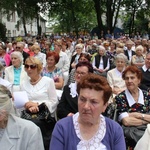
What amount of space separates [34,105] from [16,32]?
5511cm

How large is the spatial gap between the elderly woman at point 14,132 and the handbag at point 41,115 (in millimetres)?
1428

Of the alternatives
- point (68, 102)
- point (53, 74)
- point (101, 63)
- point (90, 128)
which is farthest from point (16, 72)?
point (101, 63)

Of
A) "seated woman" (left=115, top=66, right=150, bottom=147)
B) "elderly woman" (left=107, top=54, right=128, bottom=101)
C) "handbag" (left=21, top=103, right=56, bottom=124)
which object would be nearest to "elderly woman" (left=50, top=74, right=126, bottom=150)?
"seated woman" (left=115, top=66, right=150, bottom=147)

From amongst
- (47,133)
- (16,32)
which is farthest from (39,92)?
(16,32)

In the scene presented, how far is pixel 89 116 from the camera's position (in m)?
2.26

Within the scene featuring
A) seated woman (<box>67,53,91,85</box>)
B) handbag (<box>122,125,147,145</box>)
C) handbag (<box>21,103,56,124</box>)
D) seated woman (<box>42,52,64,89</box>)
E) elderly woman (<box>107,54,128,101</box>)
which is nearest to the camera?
handbag (<box>122,125,147,145</box>)

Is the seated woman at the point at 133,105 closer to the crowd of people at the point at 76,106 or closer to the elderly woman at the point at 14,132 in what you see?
the crowd of people at the point at 76,106

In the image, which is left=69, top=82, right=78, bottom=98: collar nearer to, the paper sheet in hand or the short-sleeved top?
the paper sheet in hand

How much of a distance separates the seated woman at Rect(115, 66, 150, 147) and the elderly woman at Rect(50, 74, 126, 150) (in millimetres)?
1231

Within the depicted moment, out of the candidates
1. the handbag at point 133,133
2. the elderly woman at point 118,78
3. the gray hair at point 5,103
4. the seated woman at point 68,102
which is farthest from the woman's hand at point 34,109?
the elderly woman at point 118,78

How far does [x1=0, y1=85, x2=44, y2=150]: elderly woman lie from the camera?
227cm

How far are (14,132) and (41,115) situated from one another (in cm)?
159

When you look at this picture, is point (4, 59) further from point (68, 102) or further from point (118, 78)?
point (68, 102)

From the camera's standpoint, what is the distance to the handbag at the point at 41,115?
380 cm
